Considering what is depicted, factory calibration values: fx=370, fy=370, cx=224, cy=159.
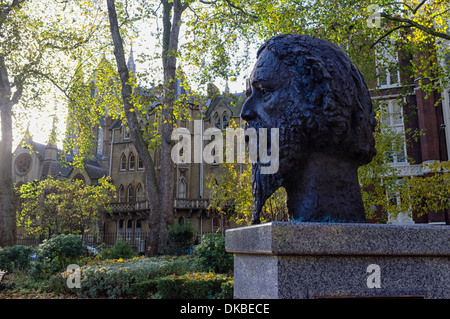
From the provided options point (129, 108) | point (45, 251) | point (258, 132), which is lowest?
point (45, 251)

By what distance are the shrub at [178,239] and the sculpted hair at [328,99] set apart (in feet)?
45.8

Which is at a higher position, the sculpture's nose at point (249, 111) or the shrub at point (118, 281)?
the sculpture's nose at point (249, 111)

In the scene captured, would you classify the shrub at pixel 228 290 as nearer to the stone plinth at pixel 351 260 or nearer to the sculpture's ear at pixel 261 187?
the sculpture's ear at pixel 261 187

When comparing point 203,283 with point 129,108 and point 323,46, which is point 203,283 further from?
point 129,108

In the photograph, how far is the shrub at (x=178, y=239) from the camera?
1675 centimetres

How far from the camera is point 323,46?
3.50 meters

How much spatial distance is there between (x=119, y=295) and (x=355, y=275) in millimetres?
8435

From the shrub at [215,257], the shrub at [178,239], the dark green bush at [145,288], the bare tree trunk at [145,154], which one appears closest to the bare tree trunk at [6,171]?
the bare tree trunk at [145,154]

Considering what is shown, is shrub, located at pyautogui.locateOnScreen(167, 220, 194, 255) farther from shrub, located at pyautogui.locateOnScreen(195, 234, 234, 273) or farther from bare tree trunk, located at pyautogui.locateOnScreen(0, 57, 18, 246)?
bare tree trunk, located at pyautogui.locateOnScreen(0, 57, 18, 246)

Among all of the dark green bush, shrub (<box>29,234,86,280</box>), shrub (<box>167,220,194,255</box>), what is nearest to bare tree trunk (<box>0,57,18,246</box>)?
shrub (<box>29,234,86,280</box>)

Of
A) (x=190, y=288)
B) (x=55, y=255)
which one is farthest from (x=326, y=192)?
(x=55, y=255)

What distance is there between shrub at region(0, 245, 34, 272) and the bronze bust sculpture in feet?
44.5
